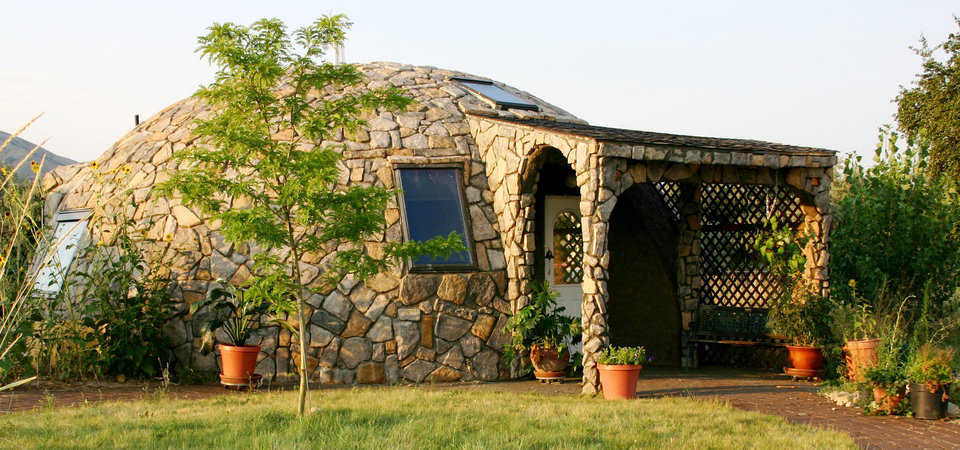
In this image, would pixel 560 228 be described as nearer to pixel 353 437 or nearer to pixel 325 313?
pixel 325 313

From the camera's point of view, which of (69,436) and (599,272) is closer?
(69,436)

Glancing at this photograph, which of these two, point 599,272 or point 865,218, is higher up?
point 865,218

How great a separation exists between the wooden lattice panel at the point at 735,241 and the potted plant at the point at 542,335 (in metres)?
2.85

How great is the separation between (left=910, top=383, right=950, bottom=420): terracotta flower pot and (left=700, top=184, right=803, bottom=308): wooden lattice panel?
12.4ft

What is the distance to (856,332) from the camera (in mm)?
9312

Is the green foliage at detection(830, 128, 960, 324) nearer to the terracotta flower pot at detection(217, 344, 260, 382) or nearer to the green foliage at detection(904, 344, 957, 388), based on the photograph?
the green foliage at detection(904, 344, 957, 388)

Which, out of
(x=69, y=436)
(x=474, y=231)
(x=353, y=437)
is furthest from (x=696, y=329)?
(x=69, y=436)

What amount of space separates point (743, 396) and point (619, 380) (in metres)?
1.56

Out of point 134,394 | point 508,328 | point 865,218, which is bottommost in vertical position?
point 134,394

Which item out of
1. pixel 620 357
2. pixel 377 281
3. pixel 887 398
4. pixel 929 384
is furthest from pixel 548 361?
pixel 929 384

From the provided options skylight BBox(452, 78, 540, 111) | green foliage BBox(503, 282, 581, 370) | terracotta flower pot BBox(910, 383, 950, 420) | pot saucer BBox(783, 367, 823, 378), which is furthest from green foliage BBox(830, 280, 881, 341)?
skylight BBox(452, 78, 540, 111)

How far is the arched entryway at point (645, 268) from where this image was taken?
12156 millimetres

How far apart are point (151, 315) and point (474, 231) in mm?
4041

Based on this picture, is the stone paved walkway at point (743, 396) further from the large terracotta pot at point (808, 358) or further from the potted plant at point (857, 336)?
the potted plant at point (857, 336)
